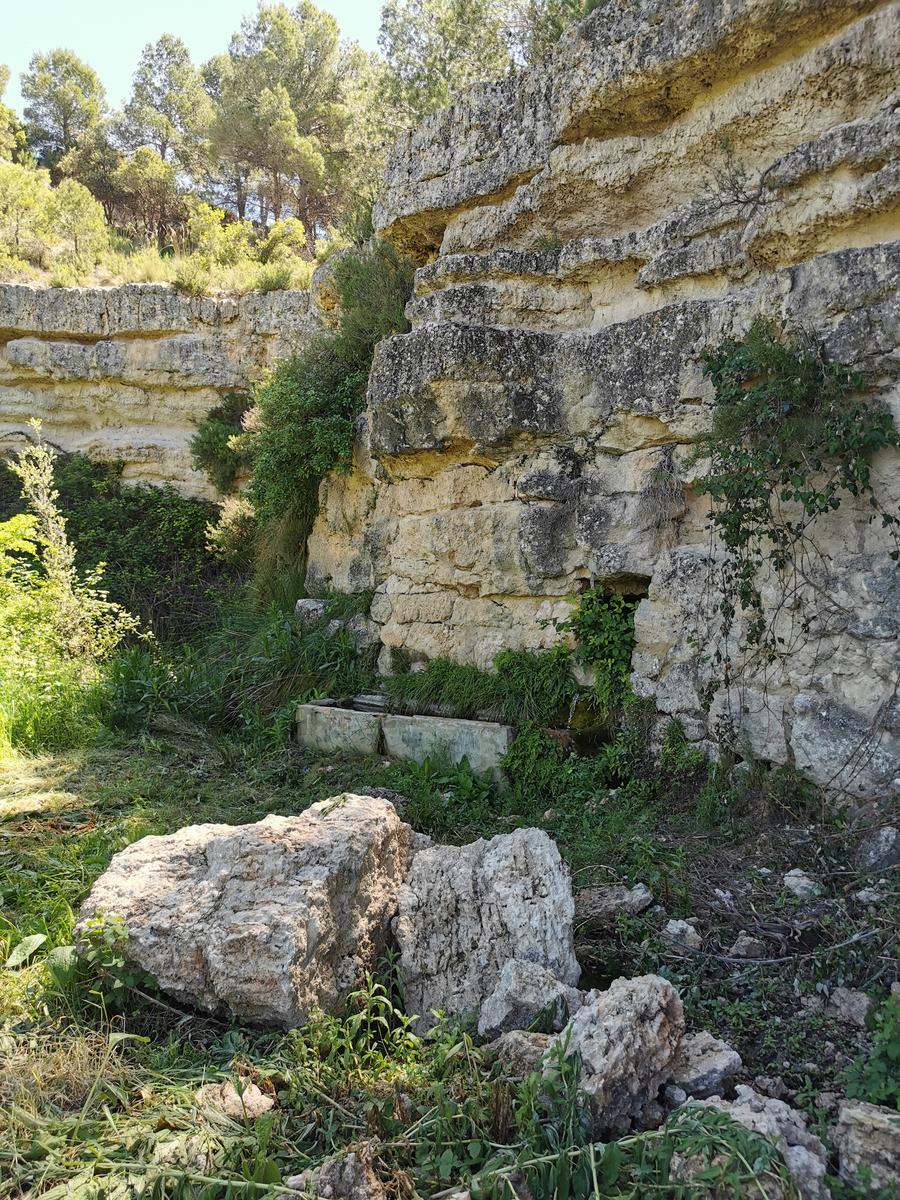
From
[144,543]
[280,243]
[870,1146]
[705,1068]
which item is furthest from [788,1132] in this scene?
[280,243]

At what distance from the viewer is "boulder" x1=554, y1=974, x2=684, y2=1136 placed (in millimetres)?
2496

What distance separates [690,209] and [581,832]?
4060 mm

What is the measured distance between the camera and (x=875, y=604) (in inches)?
177

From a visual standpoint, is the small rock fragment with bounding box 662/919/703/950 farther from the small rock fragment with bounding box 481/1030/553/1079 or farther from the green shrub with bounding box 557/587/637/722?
the green shrub with bounding box 557/587/637/722

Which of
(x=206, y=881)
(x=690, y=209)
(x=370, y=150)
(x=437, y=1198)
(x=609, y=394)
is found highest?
(x=370, y=150)

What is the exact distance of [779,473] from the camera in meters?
4.74

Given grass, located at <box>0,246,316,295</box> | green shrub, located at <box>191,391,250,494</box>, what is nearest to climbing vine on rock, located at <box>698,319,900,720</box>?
green shrub, located at <box>191,391,250,494</box>

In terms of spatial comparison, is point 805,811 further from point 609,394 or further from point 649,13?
point 649,13

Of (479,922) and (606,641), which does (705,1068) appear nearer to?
(479,922)

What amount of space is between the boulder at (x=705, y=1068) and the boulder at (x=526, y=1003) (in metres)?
0.39

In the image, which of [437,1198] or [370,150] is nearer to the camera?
[437,1198]

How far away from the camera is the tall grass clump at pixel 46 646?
21.2ft

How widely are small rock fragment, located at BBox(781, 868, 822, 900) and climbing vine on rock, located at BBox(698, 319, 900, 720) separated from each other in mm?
1363

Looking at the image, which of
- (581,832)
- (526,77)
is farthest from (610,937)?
(526,77)
